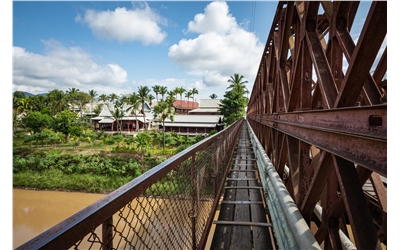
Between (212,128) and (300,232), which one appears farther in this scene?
(212,128)

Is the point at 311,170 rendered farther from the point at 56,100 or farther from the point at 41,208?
the point at 56,100

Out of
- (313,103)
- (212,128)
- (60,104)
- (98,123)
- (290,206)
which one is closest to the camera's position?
(290,206)

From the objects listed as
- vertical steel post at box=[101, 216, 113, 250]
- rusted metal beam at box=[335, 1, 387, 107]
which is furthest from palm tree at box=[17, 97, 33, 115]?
rusted metal beam at box=[335, 1, 387, 107]

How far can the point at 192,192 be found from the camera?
229 centimetres

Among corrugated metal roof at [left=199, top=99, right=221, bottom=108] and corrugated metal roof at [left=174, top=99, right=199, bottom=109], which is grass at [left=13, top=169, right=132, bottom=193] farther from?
corrugated metal roof at [left=174, top=99, right=199, bottom=109]

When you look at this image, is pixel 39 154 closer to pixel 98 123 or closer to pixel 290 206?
pixel 98 123

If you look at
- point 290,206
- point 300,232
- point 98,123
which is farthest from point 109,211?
point 98,123

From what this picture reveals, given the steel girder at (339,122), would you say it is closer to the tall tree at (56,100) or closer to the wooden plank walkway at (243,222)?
the wooden plank walkway at (243,222)

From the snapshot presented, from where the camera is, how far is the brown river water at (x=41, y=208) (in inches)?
763

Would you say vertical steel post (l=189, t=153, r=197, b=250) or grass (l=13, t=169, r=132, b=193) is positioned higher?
vertical steel post (l=189, t=153, r=197, b=250)

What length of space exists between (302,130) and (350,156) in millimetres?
670

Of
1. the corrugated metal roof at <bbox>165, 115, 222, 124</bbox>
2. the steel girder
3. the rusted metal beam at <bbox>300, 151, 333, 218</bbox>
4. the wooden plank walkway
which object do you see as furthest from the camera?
the corrugated metal roof at <bbox>165, 115, 222, 124</bbox>

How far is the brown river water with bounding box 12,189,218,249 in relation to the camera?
19.4 metres

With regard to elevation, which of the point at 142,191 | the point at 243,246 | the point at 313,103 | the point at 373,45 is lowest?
the point at 243,246
